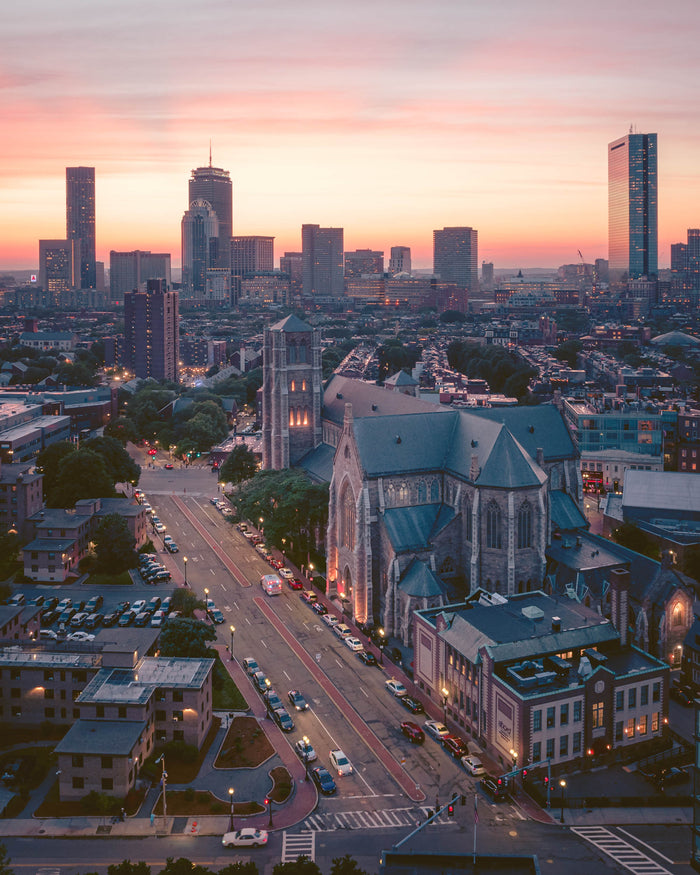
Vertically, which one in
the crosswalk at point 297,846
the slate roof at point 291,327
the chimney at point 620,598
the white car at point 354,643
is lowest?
the crosswalk at point 297,846

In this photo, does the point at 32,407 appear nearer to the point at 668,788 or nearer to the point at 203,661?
the point at 203,661

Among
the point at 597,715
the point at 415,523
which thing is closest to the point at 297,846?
the point at 597,715

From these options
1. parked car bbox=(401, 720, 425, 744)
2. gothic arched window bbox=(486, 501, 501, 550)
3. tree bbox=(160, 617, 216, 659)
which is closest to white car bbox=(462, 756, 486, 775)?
parked car bbox=(401, 720, 425, 744)

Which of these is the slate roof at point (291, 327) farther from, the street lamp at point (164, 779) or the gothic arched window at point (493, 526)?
the street lamp at point (164, 779)

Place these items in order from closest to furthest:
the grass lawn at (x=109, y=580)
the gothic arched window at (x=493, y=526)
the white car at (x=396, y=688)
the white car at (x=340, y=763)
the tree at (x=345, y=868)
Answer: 1. the tree at (x=345, y=868)
2. the white car at (x=340, y=763)
3. the white car at (x=396, y=688)
4. the gothic arched window at (x=493, y=526)
5. the grass lawn at (x=109, y=580)

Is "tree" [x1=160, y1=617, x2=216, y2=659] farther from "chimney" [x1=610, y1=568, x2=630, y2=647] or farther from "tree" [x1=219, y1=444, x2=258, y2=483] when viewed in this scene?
"tree" [x1=219, y1=444, x2=258, y2=483]

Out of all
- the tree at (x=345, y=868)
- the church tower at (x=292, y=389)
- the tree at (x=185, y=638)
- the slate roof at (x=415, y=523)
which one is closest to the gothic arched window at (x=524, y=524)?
the slate roof at (x=415, y=523)

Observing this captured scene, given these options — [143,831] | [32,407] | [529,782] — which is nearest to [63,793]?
[143,831]
